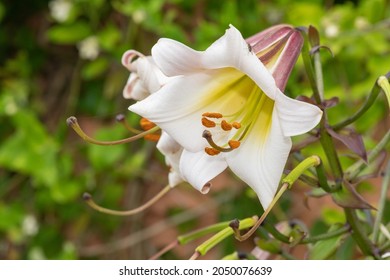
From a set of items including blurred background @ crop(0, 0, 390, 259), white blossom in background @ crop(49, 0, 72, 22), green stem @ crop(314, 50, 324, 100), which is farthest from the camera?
white blossom in background @ crop(49, 0, 72, 22)

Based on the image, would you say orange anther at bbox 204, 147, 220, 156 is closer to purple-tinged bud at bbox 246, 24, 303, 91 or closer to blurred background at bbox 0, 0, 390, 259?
purple-tinged bud at bbox 246, 24, 303, 91

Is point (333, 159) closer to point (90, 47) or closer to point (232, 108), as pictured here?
point (232, 108)

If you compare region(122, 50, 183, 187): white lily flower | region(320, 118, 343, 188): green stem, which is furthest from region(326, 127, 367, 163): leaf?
region(122, 50, 183, 187): white lily flower

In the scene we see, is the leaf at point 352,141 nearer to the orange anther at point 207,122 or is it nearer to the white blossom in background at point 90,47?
the orange anther at point 207,122

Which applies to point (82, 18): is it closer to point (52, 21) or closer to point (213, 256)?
point (52, 21)

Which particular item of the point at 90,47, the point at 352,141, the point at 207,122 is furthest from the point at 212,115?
the point at 90,47

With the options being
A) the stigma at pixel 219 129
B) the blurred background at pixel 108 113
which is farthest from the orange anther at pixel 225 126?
the blurred background at pixel 108 113
